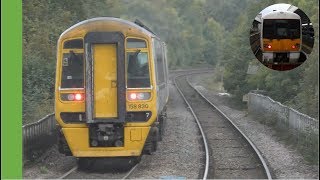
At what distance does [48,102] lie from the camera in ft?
60.0

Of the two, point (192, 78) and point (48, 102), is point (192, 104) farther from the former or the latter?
point (192, 78)

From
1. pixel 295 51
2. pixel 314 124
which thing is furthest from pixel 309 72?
pixel 314 124

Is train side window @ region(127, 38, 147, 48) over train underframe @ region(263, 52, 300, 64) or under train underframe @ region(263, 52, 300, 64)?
over

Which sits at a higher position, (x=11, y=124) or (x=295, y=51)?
(x=295, y=51)

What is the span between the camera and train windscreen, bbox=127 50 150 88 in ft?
41.0

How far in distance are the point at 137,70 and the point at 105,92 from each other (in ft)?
2.87

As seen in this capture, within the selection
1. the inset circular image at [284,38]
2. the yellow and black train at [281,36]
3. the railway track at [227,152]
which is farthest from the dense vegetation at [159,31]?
the railway track at [227,152]

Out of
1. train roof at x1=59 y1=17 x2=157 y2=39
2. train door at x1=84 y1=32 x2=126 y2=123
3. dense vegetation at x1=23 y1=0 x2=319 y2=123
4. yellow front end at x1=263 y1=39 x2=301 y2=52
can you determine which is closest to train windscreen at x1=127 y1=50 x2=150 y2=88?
train door at x1=84 y1=32 x2=126 y2=123

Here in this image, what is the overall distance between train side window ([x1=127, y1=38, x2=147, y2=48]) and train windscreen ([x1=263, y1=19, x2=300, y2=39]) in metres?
4.17

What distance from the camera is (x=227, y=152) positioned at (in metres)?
15.2

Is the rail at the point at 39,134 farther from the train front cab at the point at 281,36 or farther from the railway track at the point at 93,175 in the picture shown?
the train front cab at the point at 281,36

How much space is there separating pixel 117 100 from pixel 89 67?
0.90 meters

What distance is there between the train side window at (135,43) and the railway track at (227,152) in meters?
2.98

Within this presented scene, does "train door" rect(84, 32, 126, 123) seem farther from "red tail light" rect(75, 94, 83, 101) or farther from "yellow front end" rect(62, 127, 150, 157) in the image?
"yellow front end" rect(62, 127, 150, 157)
